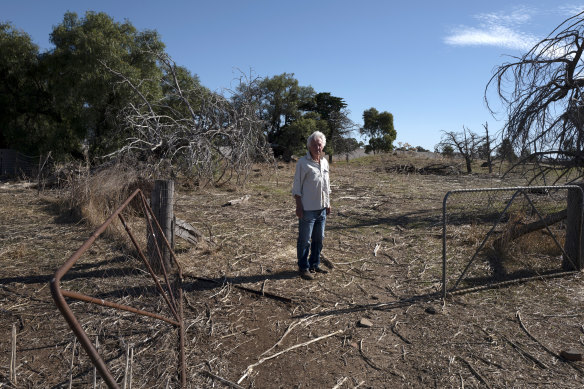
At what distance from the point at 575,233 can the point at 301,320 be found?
4.01m

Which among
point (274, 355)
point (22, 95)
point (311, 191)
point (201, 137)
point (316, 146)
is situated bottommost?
point (274, 355)

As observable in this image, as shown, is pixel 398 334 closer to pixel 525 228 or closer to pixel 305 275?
pixel 305 275

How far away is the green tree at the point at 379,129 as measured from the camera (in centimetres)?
3844

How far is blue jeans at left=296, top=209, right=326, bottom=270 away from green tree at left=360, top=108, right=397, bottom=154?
33609 mm

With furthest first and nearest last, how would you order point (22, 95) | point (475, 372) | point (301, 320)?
point (22, 95)
point (301, 320)
point (475, 372)

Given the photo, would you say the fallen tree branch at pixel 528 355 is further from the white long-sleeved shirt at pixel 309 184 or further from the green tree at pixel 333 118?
the green tree at pixel 333 118

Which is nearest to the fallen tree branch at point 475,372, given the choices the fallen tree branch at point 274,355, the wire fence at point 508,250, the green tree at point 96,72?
the fallen tree branch at point 274,355

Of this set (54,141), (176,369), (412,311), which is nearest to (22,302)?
(176,369)

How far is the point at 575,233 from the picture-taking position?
556 cm

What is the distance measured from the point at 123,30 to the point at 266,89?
7.67 m

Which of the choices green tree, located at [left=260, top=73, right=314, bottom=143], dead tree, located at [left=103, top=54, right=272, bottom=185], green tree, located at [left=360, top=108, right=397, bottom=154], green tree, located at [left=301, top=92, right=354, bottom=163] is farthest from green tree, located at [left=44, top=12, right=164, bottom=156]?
green tree, located at [left=360, top=108, right=397, bottom=154]

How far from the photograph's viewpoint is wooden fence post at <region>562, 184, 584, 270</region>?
18.1ft

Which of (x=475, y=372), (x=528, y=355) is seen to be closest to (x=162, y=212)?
(x=475, y=372)

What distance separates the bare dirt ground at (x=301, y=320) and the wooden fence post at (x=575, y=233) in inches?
10.8
